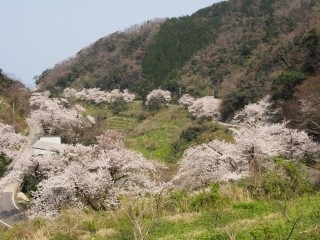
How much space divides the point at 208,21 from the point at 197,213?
82.0m

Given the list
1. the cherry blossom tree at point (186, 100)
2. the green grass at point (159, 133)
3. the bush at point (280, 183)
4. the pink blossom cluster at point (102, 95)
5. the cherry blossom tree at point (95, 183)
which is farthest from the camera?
the pink blossom cluster at point (102, 95)

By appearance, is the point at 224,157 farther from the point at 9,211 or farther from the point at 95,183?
the point at 9,211

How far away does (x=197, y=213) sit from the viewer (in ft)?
33.8

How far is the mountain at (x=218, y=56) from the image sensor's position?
1879 inches

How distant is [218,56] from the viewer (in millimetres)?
71938

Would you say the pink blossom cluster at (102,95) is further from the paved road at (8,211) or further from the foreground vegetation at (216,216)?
the foreground vegetation at (216,216)

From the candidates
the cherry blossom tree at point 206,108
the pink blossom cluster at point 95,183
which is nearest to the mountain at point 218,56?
the cherry blossom tree at point 206,108

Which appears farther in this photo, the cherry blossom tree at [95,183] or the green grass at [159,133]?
the green grass at [159,133]

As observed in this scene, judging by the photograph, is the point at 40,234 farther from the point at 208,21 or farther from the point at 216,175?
the point at 208,21

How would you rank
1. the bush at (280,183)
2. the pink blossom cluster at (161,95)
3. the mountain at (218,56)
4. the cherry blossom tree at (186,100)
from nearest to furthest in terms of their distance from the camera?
the bush at (280,183)
the mountain at (218,56)
the cherry blossom tree at (186,100)
the pink blossom cluster at (161,95)

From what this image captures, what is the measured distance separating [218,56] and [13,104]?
3543 centimetres

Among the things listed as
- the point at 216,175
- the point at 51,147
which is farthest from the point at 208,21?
the point at 216,175

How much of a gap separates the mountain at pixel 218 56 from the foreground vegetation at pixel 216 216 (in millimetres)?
25518

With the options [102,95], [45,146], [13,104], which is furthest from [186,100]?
[45,146]
